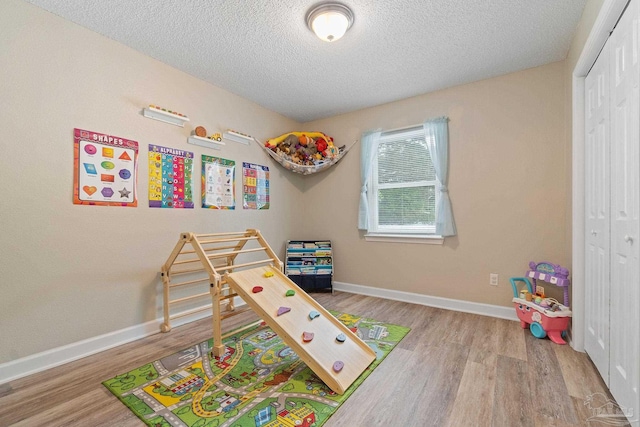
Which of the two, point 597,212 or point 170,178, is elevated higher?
point 170,178

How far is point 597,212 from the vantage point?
5.55 ft

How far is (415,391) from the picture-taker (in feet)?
5.09

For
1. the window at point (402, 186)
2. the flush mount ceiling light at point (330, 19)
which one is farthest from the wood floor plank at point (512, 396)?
the flush mount ceiling light at point (330, 19)

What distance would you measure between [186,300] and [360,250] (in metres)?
2.05

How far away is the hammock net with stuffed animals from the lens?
3482mm

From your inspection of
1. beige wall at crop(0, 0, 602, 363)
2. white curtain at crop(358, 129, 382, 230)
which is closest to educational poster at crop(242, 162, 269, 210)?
beige wall at crop(0, 0, 602, 363)

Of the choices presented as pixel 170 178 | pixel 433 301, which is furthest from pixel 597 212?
pixel 170 178

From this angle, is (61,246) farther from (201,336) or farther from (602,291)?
(602,291)

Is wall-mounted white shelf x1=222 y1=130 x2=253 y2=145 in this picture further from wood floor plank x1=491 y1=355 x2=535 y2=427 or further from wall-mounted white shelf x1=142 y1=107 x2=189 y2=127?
wood floor plank x1=491 y1=355 x2=535 y2=427

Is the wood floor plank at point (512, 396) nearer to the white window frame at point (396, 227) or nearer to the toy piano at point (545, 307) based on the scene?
the toy piano at point (545, 307)

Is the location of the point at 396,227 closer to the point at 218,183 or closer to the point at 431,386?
the point at 431,386

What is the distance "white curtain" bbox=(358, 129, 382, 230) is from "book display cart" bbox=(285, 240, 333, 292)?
57cm

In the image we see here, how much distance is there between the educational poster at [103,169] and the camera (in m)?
1.98

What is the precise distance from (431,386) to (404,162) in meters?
2.39
